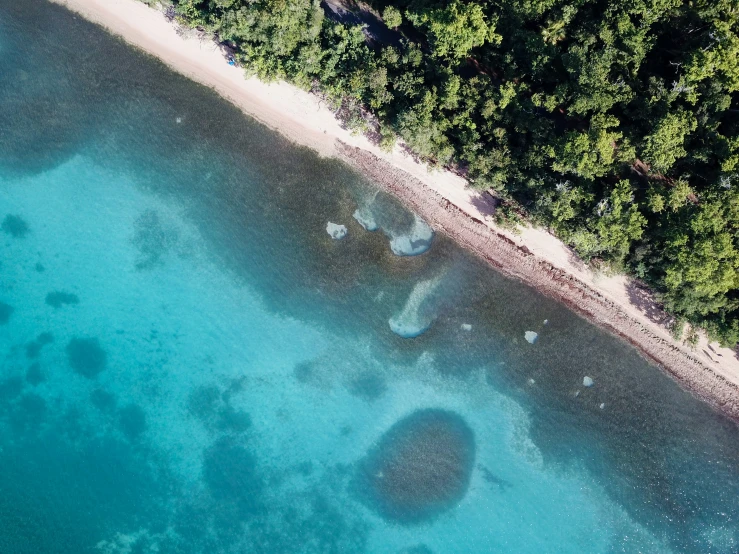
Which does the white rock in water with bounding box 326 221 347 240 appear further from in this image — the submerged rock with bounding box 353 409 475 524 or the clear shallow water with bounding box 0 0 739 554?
the submerged rock with bounding box 353 409 475 524

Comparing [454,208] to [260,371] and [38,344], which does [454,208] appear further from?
[38,344]

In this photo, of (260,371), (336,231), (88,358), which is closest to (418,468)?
(260,371)

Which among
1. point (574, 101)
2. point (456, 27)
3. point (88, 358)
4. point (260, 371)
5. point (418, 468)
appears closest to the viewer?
point (456, 27)

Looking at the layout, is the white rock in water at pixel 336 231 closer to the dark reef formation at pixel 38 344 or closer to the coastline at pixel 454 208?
the coastline at pixel 454 208

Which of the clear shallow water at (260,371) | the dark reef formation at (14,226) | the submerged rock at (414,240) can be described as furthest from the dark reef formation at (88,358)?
the submerged rock at (414,240)

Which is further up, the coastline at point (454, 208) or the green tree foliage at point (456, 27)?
the green tree foliage at point (456, 27)

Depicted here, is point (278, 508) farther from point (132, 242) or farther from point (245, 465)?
point (132, 242)

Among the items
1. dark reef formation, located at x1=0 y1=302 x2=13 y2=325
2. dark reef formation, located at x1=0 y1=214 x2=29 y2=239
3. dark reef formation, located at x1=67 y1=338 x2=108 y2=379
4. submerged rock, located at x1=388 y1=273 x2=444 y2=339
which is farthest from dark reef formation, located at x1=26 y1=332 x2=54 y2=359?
submerged rock, located at x1=388 y1=273 x2=444 y2=339
